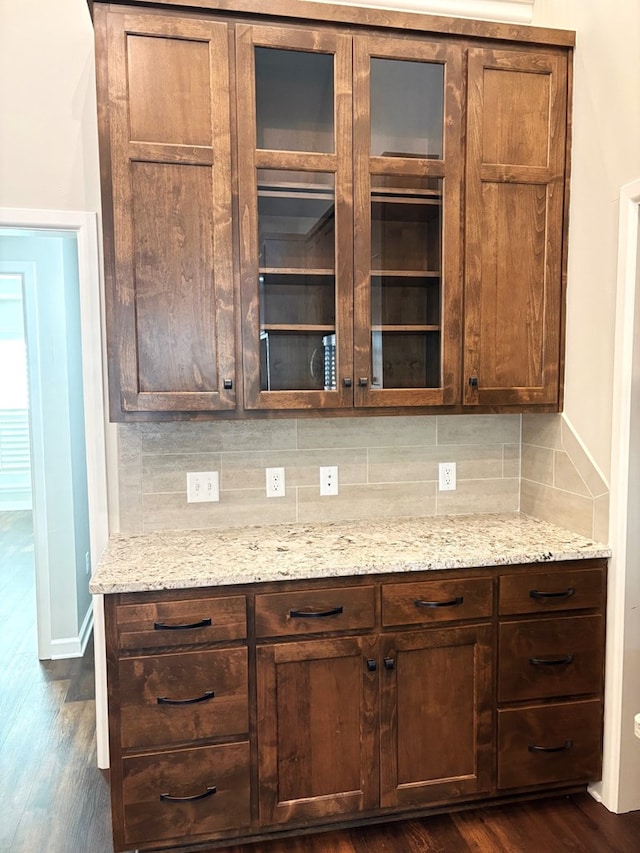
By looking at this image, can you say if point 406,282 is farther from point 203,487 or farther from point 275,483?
point 203,487

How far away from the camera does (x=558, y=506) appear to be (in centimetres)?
234

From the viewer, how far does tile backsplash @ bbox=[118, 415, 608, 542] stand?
2289 millimetres

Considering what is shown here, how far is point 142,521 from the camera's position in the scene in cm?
230

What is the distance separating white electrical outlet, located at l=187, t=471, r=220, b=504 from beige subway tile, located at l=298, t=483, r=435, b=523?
1.15 feet

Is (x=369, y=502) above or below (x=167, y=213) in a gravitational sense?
below

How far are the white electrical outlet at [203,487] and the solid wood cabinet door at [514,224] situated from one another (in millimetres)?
1049

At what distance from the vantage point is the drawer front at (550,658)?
6.66ft

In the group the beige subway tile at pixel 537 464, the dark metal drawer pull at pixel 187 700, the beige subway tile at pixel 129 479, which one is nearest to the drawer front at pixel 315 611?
the dark metal drawer pull at pixel 187 700

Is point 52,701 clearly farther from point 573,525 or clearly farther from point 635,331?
point 635,331

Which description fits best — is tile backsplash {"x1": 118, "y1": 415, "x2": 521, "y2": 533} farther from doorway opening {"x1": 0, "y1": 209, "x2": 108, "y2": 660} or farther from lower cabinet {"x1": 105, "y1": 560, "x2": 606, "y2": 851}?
doorway opening {"x1": 0, "y1": 209, "x2": 108, "y2": 660}

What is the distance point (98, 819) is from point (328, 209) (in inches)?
91.8

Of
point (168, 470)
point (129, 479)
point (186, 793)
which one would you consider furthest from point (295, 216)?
point (186, 793)

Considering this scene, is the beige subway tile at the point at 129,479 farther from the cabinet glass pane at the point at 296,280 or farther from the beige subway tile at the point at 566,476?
the beige subway tile at the point at 566,476

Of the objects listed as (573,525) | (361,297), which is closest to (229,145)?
(361,297)
